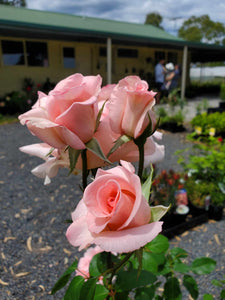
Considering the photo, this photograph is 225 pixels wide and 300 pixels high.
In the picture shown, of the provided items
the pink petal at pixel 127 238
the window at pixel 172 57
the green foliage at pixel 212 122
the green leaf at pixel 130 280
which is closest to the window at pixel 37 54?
the green foliage at pixel 212 122

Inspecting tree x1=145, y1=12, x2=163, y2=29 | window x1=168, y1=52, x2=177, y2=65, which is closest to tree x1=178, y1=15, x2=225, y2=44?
tree x1=145, y1=12, x2=163, y2=29

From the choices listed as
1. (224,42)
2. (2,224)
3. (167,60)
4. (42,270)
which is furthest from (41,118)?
(224,42)

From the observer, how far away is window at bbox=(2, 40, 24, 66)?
11961 mm

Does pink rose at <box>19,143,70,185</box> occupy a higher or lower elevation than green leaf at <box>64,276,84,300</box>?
higher

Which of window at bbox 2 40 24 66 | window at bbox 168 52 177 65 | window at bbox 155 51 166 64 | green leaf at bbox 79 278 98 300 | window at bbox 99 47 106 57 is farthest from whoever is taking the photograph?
window at bbox 168 52 177 65

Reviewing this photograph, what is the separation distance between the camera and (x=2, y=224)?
3254 mm

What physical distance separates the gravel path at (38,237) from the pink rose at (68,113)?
1.78 meters

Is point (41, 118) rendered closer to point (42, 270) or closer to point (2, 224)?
point (42, 270)

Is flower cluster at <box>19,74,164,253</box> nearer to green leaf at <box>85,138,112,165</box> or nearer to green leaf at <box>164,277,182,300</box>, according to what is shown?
green leaf at <box>85,138,112,165</box>

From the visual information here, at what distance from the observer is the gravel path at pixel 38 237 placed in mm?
2434

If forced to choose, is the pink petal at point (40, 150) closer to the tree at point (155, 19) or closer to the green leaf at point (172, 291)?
the green leaf at point (172, 291)

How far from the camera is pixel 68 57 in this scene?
13.9m

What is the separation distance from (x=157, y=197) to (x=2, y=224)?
1945 mm

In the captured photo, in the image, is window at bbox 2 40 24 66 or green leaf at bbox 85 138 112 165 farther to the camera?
window at bbox 2 40 24 66
